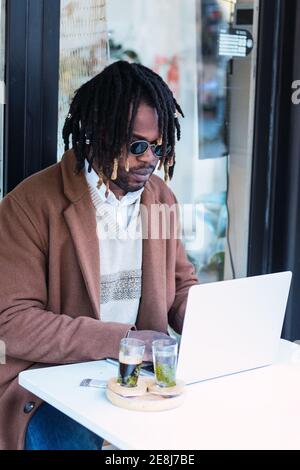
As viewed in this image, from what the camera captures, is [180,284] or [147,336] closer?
[147,336]

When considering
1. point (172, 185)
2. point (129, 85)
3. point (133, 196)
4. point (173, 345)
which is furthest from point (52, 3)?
point (173, 345)

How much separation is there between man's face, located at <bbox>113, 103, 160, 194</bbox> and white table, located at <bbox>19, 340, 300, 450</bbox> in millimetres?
495

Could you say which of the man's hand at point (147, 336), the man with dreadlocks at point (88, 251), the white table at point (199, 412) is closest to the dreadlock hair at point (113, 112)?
the man with dreadlocks at point (88, 251)

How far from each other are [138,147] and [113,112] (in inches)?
4.4

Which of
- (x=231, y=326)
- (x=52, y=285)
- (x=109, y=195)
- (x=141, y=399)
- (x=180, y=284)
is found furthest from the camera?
(x=180, y=284)

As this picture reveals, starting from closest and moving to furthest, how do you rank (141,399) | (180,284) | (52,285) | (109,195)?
(141,399) < (52,285) < (109,195) < (180,284)

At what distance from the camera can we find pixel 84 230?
2.02 m

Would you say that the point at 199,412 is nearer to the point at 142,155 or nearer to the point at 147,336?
the point at 147,336

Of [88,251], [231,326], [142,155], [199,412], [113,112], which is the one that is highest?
[113,112]

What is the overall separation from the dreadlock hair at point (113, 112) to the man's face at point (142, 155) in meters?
0.02

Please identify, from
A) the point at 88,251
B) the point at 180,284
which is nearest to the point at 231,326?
the point at 88,251

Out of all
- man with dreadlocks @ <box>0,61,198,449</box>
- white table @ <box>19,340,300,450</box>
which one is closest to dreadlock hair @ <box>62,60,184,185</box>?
man with dreadlocks @ <box>0,61,198,449</box>

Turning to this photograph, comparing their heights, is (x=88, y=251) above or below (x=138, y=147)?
below

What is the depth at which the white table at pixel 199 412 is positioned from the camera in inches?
58.1
